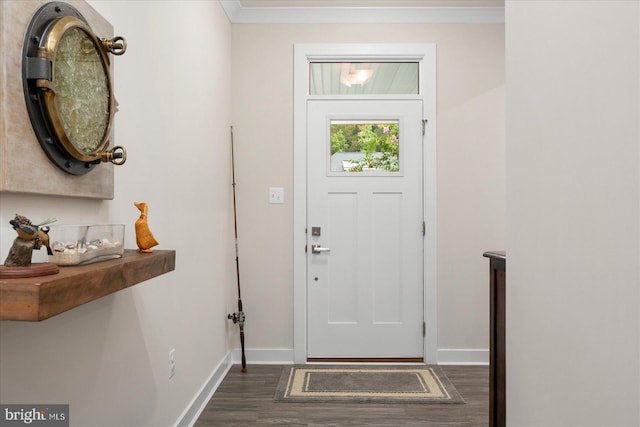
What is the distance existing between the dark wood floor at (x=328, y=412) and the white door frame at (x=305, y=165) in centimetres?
53

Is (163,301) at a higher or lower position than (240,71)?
lower

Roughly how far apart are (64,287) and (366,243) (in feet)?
9.00

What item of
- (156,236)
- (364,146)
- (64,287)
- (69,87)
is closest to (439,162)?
(364,146)

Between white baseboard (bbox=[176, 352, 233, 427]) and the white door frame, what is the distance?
0.55 metres

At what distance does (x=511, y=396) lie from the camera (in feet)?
5.32

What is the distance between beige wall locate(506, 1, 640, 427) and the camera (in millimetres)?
974

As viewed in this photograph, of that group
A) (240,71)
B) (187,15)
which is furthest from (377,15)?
(187,15)

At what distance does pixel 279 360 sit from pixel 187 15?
245 cm

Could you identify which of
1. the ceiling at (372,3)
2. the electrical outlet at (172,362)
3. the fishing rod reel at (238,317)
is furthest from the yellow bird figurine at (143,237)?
the ceiling at (372,3)

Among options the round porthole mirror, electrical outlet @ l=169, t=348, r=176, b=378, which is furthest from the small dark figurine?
electrical outlet @ l=169, t=348, r=176, b=378

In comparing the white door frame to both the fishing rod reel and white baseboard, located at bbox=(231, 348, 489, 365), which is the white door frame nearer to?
white baseboard, located at bbox=(231, 348, 489, 365)

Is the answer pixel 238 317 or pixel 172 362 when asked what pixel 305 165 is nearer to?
pixel 238 317

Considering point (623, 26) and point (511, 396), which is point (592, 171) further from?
point (511, 396)

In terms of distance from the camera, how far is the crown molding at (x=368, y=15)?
3467mm
